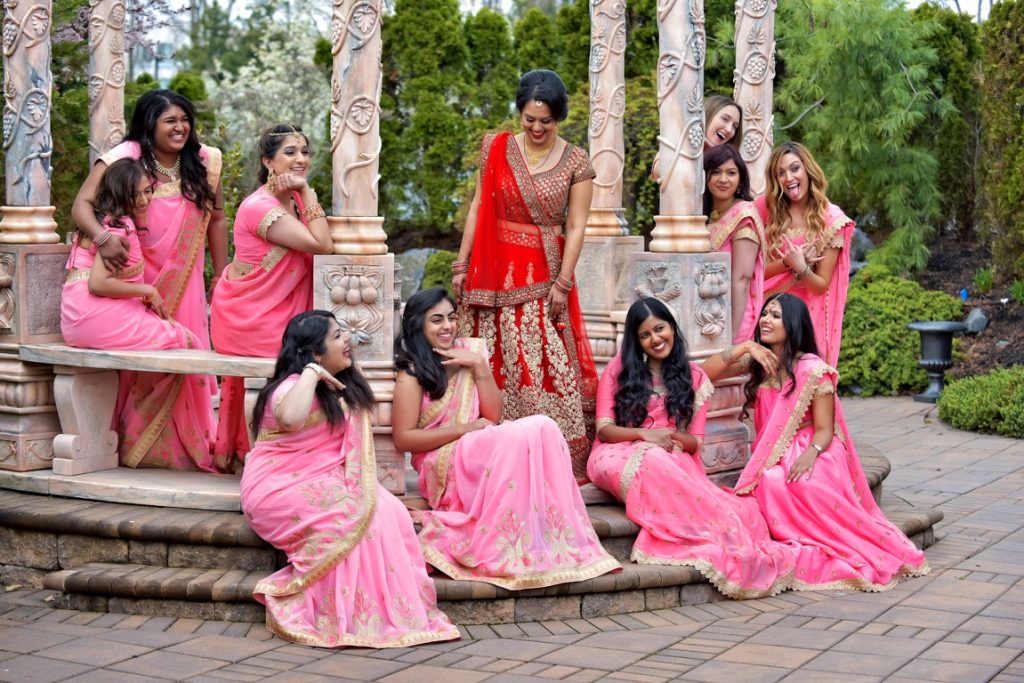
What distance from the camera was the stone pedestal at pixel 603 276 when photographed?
324 inches

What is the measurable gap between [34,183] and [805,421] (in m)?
3.74

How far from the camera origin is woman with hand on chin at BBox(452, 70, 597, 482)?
6.85 metres

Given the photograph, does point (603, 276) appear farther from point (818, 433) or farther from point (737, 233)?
point (818, 433)

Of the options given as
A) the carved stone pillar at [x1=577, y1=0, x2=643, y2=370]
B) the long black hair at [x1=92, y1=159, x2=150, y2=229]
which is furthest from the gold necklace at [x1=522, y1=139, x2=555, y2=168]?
the long black hair at [x1=92, y1=159, x2=150, y2=229]

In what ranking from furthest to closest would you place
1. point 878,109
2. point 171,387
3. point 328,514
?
point 878,109 → point 171,387 → point 328,514

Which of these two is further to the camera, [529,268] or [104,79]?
[104,79]

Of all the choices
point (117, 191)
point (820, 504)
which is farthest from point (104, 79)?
point (820, 504)

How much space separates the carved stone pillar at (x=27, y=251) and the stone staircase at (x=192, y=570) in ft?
1.45

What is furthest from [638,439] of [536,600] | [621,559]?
[536,600]

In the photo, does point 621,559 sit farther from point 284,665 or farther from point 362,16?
point 362,16

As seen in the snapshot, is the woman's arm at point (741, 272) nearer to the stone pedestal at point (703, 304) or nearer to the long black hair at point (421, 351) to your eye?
the stone pedestal at point (703, 304)

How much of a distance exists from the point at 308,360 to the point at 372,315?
1.82 ft

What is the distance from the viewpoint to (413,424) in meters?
6.21

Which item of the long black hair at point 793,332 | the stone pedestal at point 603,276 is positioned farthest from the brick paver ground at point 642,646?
the stone pedestal at point 603,276
